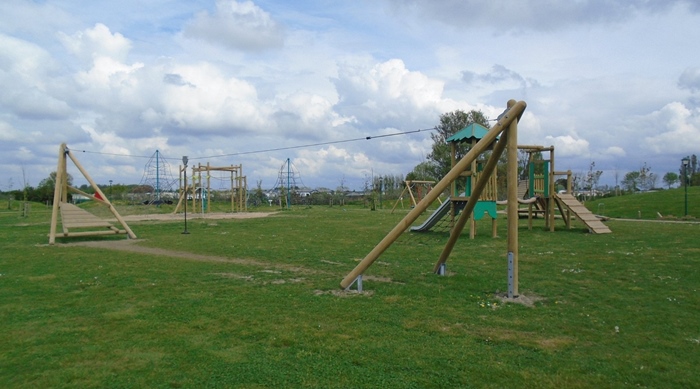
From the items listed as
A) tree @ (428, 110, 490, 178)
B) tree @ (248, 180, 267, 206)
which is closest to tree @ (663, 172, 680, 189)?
tree @ (428, 110, 490, 178)

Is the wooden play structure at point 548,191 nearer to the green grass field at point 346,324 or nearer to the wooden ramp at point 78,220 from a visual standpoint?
the green grass field at point 346,324

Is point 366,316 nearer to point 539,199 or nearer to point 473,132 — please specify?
point 473,132

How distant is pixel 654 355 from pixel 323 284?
5.66 meters

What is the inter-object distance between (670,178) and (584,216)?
194 ft

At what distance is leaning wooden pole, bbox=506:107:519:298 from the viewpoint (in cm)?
834

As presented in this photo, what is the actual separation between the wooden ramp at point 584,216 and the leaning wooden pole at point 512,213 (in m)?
13.8

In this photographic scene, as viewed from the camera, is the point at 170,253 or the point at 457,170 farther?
the point at 170,253

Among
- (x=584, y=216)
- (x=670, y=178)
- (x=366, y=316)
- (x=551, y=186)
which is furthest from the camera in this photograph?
(x=670, y=178)

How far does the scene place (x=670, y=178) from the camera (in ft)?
228

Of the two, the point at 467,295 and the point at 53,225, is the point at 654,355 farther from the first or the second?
the point at 53,225

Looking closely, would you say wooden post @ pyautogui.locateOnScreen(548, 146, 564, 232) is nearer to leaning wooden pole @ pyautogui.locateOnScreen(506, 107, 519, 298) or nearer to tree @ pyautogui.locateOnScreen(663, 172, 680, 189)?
leaning wooden pole @ pyautogui.locateOnScreen(506, 107, 519, 298)

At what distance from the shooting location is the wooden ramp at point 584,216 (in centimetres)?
2062

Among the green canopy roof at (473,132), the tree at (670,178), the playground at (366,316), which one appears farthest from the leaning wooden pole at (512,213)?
the tree at (670,178)

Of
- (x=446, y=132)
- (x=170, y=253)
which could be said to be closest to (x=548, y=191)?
(x=170, y=253)
